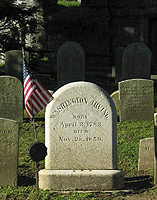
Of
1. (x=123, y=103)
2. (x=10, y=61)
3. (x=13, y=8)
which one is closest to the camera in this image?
(x=123, y=103)

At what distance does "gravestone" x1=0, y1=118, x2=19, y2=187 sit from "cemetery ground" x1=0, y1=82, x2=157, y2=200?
0.22 metres

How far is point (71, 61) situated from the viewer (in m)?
10.7

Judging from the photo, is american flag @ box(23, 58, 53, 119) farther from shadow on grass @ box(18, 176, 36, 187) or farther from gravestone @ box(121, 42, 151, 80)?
gravestone @ box(121, 42, 151, 80)

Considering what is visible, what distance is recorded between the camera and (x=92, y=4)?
15.7 metres

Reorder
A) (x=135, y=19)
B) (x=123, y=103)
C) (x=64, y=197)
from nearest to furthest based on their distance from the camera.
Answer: (x=64, y=197) < (x=123, y=103) < (x=135, y=19)

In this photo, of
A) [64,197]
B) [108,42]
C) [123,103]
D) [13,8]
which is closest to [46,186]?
[64,197]

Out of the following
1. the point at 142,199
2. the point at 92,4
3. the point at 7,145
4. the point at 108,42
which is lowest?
the point at 142,199

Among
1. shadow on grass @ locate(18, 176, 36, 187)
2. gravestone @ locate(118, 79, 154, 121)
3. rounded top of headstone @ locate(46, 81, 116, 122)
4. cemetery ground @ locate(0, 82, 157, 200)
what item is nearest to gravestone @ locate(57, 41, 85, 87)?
gravestone @ locate(118, 79, 154, 121)

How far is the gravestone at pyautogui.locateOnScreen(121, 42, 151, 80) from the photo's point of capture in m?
10.5

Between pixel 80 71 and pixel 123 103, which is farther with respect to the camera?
pixel 80 71

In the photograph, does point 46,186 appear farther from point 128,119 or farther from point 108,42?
point 108,42

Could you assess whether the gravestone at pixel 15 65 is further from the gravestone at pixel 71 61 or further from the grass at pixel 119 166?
the grass at pixel 119 166

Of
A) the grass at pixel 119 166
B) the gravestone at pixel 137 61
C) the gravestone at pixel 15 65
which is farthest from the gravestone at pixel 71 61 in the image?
the grass at pixel 119 166

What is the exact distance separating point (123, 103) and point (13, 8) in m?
5.84
